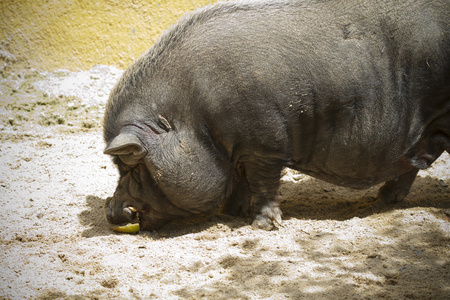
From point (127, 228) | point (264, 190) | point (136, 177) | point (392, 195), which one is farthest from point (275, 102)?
point (127, 228)

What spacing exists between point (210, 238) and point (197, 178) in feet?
1.89

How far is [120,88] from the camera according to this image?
476cm

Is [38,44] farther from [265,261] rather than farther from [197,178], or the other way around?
[265,261]

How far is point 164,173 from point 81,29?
4.99 meters

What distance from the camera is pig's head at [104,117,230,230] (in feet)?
14.8

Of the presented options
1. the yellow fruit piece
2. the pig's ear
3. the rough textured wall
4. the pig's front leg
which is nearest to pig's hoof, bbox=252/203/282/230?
the pig's front leg

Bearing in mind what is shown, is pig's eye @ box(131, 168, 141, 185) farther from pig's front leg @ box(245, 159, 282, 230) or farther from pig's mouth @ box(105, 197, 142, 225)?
pig's front leg @ box(245, 159, 282, 230)

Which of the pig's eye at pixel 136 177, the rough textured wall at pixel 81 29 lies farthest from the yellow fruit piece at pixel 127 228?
the rough textured wall at pixel 81 29

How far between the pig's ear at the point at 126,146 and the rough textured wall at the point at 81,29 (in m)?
4.43

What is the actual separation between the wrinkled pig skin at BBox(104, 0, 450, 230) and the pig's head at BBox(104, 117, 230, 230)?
10 millimetres

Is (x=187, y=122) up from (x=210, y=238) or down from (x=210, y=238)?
up

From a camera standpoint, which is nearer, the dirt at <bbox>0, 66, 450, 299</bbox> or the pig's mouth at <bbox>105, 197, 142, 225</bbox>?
the dirt at <bbox>0, 66, 450, 299</bbox>

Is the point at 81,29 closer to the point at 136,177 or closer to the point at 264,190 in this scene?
the point at 136,177

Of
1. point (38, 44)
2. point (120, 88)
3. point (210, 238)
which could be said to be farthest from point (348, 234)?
point (38, 44)
